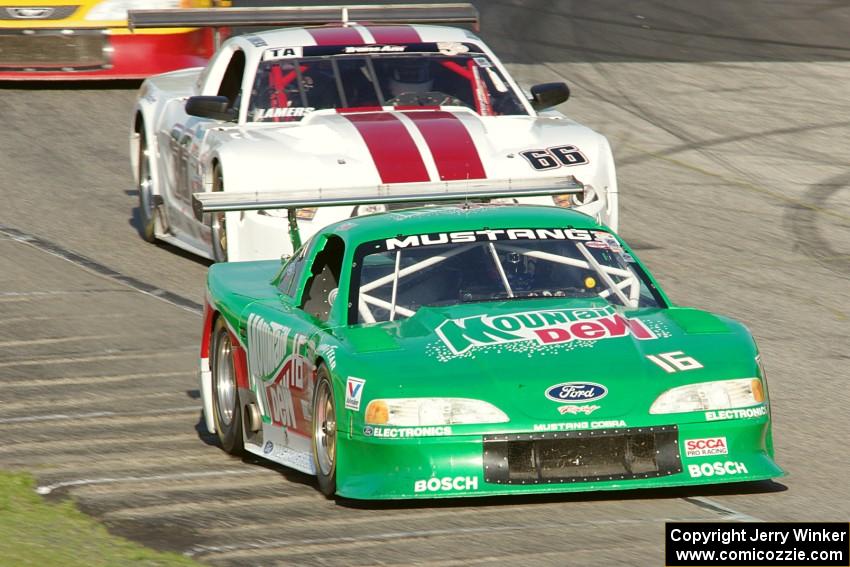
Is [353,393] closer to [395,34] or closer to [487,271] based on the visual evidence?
[487,271]

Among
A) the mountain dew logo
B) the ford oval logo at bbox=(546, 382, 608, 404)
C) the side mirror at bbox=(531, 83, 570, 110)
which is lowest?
the side mirror at bbox=(531, 83, 570, 110)

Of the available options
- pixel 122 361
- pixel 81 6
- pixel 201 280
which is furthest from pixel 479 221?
pixel 81 6

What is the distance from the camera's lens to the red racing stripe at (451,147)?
11.9m

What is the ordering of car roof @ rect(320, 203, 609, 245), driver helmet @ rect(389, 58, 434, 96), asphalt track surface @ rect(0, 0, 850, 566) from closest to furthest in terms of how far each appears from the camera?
1. asphalt track surface @ rect(0, 0, 850, 566)
2. car roof @ rect(320, 203, 609, 245)
3. driver helmet @ rect(389, 58, 434, 96)

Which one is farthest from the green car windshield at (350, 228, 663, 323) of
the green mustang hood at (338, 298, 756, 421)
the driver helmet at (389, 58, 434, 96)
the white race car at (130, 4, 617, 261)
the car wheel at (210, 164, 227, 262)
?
the driver helmet at (389, 58, 434, 96)

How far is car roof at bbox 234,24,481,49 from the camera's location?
43.9 feet

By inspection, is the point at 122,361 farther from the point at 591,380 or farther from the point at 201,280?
the point at 591,380

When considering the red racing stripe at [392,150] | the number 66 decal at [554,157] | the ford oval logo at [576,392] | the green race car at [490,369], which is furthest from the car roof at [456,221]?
the number 66 decal at [554,157]

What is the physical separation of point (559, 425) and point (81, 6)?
43.9 feet

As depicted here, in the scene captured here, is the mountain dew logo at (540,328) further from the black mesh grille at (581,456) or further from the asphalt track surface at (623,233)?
the asphalt track surface at (623,233)

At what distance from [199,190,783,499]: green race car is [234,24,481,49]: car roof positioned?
491 centimetres

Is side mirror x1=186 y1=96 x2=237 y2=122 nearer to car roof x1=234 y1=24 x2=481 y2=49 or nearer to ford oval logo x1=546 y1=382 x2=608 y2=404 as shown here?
car roof x1=234 y1=24 x2=481 y2=49

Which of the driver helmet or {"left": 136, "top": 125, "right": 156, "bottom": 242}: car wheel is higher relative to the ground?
the driver helmet

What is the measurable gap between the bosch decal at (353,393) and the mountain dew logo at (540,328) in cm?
40
